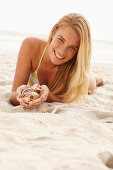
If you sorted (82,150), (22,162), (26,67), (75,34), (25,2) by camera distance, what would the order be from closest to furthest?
1. (22,162)
2. (82,150)
3. (75,34)
4. (26,67)
5. (25,2)

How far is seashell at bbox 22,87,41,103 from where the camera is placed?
6.70ft

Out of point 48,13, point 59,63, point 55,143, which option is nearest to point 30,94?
point 59,63

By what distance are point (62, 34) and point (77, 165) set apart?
1548mm

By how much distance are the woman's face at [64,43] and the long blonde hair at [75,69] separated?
50 millimetres

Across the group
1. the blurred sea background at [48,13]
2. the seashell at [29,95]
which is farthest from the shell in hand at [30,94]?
the blurred sea background at [48,13]

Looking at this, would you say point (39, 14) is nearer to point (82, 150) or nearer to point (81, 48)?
point (81, 48)

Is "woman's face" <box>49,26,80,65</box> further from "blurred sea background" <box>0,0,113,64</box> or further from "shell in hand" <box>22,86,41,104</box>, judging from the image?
"blurred sea background" <box>0,0,113,64</box>

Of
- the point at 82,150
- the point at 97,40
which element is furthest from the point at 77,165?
the point at 97,40

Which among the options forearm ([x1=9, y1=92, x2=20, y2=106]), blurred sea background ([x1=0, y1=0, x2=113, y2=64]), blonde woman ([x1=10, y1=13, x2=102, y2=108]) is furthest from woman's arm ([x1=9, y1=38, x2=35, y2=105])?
blurred sea background ([x1=0, y1=0, x2=113, y2=64])

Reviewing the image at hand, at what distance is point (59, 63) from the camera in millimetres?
2459

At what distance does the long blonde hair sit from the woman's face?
5 centimetres

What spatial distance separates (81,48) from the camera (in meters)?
2.21

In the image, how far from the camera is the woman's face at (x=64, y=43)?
7.07 ft

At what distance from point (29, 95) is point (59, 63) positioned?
2.07ft
